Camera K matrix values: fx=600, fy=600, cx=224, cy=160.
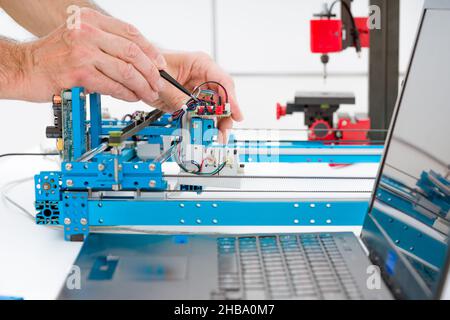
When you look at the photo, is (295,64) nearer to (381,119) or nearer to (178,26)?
(178,26)

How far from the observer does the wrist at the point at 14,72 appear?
1.30 meters

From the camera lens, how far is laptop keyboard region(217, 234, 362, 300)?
83 centimetres

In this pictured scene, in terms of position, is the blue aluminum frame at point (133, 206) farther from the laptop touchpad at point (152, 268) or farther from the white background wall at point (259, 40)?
the white background wall at point (259, 40)

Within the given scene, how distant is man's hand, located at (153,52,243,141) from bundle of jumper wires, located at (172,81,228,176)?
0.02 m

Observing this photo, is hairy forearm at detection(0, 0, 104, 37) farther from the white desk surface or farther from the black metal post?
the black metal post

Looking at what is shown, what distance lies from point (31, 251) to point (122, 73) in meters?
0.43

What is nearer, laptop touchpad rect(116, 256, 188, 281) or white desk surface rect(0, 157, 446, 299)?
laptop touchpad rect(116, 256, 188, 281)

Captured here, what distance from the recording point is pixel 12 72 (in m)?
1.31

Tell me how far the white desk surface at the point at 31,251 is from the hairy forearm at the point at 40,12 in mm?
529

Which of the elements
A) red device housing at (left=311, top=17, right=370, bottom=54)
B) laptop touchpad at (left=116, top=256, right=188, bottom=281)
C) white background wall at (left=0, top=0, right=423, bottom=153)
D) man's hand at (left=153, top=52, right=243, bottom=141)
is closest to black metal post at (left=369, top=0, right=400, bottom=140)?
red device housing at (left=311, top=17, right=370, bottom=54)

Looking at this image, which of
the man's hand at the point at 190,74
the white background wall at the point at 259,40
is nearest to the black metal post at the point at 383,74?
the man's hand at the point at 190,74

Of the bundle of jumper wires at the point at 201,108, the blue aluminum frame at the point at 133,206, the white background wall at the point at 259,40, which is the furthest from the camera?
the white background wall at the point at 259,40

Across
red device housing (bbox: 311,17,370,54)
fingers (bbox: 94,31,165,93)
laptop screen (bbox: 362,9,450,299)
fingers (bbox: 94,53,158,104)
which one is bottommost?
laptop screen (bbox: 362,9,450,299)

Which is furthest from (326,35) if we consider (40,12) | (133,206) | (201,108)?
(133,206)
